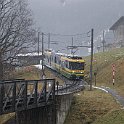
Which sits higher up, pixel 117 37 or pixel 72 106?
pixel 117 37

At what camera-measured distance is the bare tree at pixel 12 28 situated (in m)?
43.6

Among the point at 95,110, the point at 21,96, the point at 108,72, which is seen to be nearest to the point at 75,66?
the point at 108,72

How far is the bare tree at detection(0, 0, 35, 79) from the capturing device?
143 feet

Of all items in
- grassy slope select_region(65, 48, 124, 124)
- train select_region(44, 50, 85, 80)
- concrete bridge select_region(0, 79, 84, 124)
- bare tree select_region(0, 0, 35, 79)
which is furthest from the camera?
train select_region(44, 50, 85, 80)

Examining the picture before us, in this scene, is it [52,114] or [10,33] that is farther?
[10,33]

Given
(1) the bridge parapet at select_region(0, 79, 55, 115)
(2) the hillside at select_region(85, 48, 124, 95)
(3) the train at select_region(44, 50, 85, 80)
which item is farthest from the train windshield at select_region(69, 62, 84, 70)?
(1) the bridge parapet at select_region(0, 79, 55, 115)

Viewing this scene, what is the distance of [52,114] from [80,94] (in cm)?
597

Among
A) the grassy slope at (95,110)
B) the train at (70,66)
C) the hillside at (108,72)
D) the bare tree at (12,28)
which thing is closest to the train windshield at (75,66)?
the train at (70,66)

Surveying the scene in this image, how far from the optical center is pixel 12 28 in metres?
44.7

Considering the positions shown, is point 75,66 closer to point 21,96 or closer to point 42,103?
point 42,103

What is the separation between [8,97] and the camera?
94.3 feet

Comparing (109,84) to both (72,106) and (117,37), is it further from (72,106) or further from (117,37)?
(117,37)

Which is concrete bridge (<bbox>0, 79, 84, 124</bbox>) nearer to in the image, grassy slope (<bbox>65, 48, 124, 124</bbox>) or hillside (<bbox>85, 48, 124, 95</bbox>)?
grassy slope (<bbox>65, 48, 124, 124</bbox>)

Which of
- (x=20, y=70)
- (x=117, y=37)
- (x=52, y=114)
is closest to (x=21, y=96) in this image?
(x=52, y=114)
